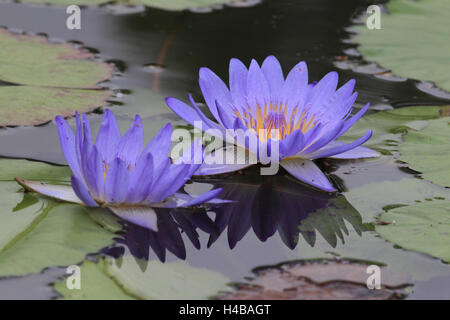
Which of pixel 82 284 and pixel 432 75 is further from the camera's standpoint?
pixel 432 75

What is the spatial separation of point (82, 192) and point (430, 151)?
1.19 metres

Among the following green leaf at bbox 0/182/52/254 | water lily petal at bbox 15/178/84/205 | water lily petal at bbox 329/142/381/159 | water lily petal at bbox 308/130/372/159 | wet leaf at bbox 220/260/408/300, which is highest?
water lily petal at bbox 308/130/372/159

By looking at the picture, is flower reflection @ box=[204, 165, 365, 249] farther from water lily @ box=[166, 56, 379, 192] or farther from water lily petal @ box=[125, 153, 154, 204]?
water lily petal @ box=[125, 153, 154, 204]

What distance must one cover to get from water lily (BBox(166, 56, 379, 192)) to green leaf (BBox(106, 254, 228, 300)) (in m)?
0.47

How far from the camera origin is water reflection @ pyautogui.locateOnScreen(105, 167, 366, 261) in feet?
5.74

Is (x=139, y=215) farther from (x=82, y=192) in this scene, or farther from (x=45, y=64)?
(x=45, y=64)

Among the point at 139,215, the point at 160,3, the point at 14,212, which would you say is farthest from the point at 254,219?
the point at 160,3

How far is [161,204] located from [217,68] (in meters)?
1.25

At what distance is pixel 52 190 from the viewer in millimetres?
1881

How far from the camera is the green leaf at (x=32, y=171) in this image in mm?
2006

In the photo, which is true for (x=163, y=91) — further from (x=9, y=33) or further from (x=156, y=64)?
(x=9, y=33)

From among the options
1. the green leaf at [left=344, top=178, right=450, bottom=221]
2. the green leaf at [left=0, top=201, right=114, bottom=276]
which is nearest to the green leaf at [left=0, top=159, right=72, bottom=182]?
the green leaf at [left=0, top=201, right=114, bottom=276]

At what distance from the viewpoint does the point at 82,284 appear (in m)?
1.56
